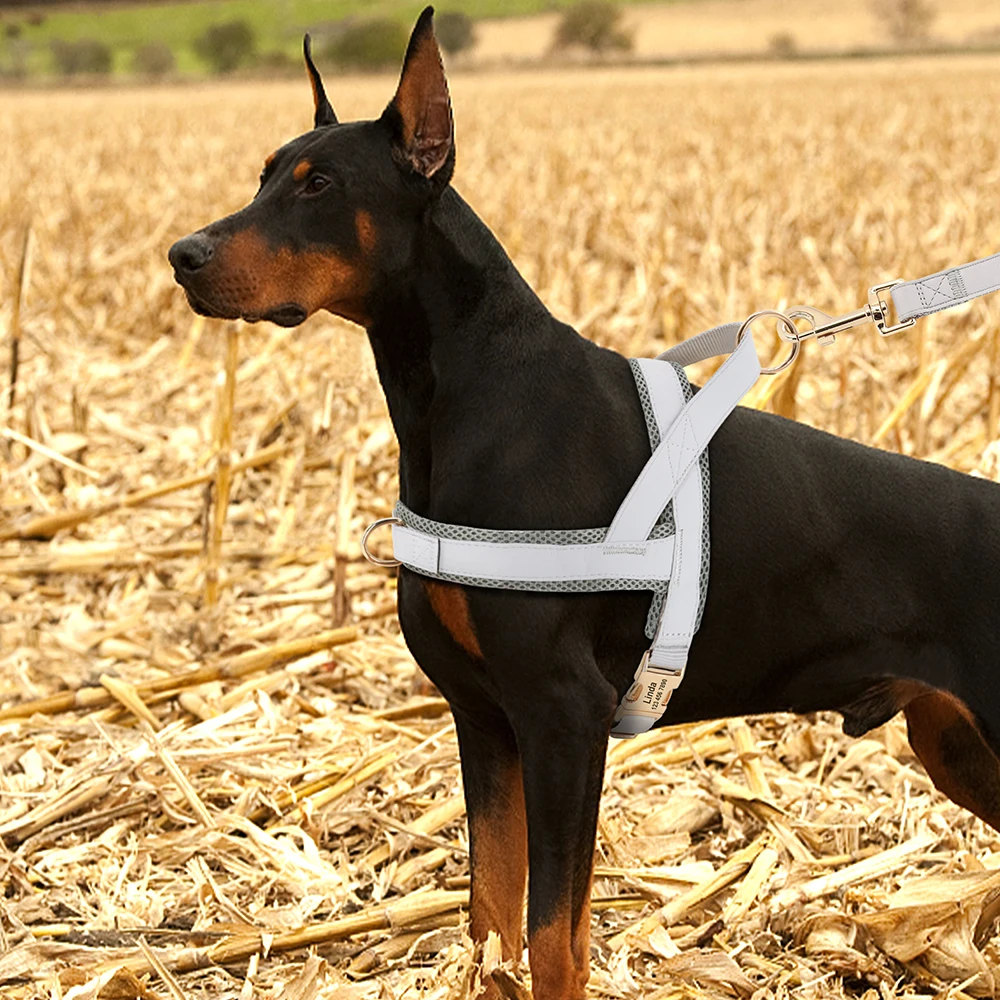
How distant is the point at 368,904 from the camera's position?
3.47m

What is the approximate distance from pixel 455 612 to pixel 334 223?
28.2 inches

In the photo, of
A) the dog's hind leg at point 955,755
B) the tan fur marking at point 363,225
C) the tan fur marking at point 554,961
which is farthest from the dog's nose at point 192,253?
the dog's hind leg at point 955,755

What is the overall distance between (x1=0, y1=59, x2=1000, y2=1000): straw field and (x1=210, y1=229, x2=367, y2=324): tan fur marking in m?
1.03

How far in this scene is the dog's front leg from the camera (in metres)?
2.43

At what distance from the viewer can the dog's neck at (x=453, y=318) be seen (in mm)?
2525

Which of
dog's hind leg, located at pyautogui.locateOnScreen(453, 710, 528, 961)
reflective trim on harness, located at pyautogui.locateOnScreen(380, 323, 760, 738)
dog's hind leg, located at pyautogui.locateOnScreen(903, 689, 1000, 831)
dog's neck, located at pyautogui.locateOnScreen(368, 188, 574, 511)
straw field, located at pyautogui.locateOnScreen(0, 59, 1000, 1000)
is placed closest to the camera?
reflective trim on harness, located at pyautogui.locateOnScreen(380, 323, 760, 738)

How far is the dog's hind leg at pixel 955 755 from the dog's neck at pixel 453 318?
109cm

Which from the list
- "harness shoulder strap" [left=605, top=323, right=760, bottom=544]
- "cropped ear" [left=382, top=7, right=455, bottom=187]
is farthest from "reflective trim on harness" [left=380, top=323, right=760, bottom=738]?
"cropped ear" [left=382, top=7, right=455, bottom=187]

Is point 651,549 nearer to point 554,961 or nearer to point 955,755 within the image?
point 554,961

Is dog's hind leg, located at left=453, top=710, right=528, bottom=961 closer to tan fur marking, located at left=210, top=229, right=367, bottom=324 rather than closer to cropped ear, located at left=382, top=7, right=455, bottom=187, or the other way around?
tan fur marking, located at left=210, top=229, right=367, bottom=324

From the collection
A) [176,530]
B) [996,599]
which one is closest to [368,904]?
[996,599]

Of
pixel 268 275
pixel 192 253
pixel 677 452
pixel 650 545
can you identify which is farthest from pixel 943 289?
pixel 192 253

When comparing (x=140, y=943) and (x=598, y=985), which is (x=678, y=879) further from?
(x=140, y=943)

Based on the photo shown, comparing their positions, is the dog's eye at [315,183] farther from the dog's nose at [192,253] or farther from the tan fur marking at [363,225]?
the dog's nose at [192,253]
